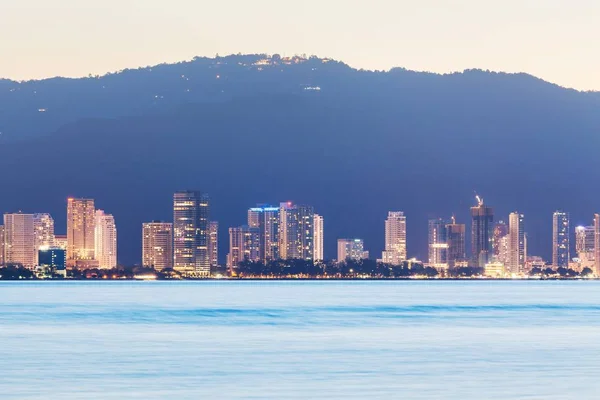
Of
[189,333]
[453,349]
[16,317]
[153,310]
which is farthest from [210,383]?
[153,310]

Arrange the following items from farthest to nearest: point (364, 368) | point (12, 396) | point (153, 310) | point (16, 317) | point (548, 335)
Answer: point (153, 310) < point (16, 317) < point (548, 335) < point (364, 368) < point (12, 396)

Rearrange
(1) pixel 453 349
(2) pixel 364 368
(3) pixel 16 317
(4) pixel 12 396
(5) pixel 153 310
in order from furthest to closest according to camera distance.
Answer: (5) pixel 153 310 < (3) pixel 16 317 < (1) pixel 453 349 < (2) pixel 364 368 < (4) pixel 12 396

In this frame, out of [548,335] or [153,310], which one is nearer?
[548,335]

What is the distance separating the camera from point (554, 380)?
158ft

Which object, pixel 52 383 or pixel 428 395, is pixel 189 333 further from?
pixel 428 395

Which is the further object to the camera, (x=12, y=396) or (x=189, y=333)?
(x=189, y=333)

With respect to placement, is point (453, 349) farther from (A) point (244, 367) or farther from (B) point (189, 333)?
(B) point (189, 333)

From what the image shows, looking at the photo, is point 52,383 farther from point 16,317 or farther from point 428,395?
point 16,317

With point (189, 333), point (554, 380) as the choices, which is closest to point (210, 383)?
point (554, 380)

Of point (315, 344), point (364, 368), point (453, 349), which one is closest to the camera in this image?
point (364, 368)

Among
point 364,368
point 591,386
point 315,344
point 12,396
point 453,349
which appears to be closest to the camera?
point 12,396

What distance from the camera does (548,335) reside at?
77.1 meters

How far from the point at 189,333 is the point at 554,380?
3533 cm

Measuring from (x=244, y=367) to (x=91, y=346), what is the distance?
636 inches
